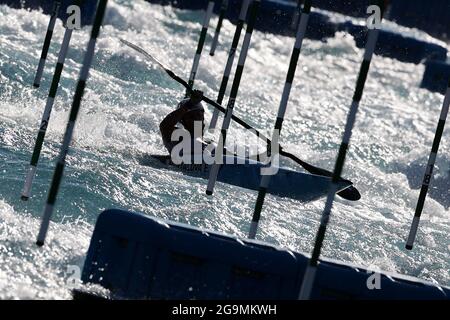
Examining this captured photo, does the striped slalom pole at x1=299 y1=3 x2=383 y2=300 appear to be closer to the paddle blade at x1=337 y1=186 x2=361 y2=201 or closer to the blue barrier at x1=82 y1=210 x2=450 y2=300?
the blue barrier at x1=82 y1=210 x2=450 y2=300

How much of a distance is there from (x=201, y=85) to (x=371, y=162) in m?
4.10

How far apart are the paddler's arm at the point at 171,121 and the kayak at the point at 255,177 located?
350 mm

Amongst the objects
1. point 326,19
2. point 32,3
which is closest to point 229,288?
point 32,3

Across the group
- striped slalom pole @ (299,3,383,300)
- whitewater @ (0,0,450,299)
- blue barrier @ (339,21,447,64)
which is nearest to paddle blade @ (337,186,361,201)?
whitewater @ (0,0,450,299)

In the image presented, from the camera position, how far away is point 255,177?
497 inches

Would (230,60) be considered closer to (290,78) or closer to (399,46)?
(290,78)

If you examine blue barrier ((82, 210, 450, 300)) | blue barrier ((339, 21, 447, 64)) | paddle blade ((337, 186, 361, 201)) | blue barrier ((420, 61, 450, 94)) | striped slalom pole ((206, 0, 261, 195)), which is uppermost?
blue barrier ((339, 21, 447, 64))

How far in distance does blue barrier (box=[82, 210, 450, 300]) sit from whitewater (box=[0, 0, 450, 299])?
51 centimetres

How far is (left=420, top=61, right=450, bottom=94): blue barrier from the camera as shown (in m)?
28.9

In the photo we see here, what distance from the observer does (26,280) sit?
7.35m

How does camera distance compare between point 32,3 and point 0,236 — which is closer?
point 0,236

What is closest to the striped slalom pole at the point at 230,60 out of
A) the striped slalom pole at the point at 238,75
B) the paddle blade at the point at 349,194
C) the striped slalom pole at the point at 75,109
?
the paddle blade at the point at 349,194
